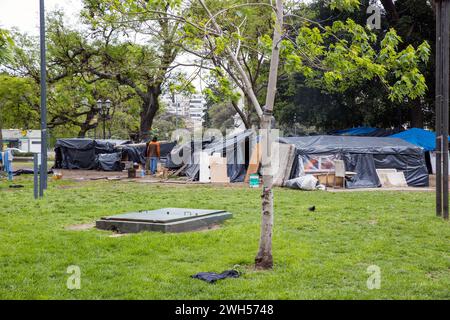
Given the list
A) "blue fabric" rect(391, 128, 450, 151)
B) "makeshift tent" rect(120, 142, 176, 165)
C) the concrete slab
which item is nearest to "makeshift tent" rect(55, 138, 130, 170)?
"makeshift tent" rect(120, 142, 176, 165)

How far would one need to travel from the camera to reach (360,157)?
19656mm

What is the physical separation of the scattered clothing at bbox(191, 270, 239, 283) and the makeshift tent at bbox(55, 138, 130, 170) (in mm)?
26723

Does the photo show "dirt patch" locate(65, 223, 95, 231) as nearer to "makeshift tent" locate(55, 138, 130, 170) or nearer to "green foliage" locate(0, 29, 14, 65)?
"green foliage" locate(0, 29, 14, 65)

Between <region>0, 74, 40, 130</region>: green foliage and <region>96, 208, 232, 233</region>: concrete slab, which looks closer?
<region>96, 208, 232, 233</region>: concrete slab

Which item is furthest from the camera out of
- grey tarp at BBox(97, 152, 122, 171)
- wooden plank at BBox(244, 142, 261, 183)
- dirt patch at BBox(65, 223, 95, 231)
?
grey tarp at BBox(97, 152, 122, 171)

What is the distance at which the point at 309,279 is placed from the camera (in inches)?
223

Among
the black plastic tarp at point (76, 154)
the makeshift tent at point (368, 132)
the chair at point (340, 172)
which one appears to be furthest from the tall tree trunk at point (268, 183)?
the black plastic tarp at point (76, 154)

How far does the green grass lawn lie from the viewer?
523cm

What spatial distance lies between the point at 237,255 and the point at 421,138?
793 inches

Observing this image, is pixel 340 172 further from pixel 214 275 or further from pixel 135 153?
pixel 135 153

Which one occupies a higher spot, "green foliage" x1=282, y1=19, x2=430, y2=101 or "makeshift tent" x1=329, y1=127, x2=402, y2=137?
"makeshift tent" x1=329, y1=127, x2=402, y2=137

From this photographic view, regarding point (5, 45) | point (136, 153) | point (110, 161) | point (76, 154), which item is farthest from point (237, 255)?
point (76, 154)

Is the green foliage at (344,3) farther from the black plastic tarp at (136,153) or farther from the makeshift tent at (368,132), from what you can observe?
the black plastic tarp at (136,153)
